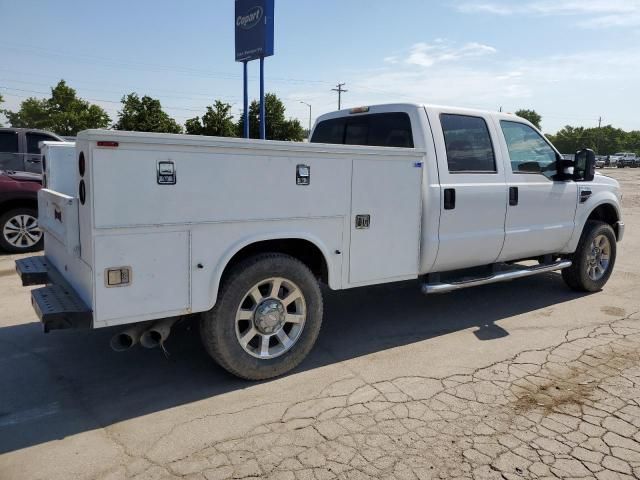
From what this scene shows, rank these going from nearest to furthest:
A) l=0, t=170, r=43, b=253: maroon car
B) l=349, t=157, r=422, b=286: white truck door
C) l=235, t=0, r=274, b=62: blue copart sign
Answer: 1. l=349, t=157, r=422, b=286: white truck door
2. l=0, t=170, r=43, b=253: maroon car
3. l=235, t=0, r=274, b=62: blue copart sign

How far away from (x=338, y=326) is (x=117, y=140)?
2.93 m

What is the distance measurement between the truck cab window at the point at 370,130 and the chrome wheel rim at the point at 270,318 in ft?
6.14

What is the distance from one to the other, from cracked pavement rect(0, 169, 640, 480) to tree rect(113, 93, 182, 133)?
36.6 m

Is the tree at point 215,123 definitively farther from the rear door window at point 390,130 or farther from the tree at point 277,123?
the rear door window at point 390,130

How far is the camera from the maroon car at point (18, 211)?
8.18m

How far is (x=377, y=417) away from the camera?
3455 mm

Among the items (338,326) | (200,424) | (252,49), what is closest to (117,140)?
(200,424)

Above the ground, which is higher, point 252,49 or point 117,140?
point 252,49

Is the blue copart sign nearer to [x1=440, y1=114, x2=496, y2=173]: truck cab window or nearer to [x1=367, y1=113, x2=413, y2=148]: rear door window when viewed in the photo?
[x1=367, y1=113, x2=413, y2=148]: rear door window

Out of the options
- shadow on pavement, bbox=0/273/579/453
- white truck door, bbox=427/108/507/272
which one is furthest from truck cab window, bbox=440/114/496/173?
shadow on pavement, bbox=0/273/579/453

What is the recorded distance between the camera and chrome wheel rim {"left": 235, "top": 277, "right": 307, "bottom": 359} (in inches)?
151

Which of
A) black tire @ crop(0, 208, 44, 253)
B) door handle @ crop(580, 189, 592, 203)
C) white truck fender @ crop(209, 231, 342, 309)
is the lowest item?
black tire @ crop(0, 208, 44, 253)

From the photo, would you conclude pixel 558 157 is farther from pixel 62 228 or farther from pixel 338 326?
pixel 62 228

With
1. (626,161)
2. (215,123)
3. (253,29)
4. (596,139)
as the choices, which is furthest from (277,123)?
(596,139)
